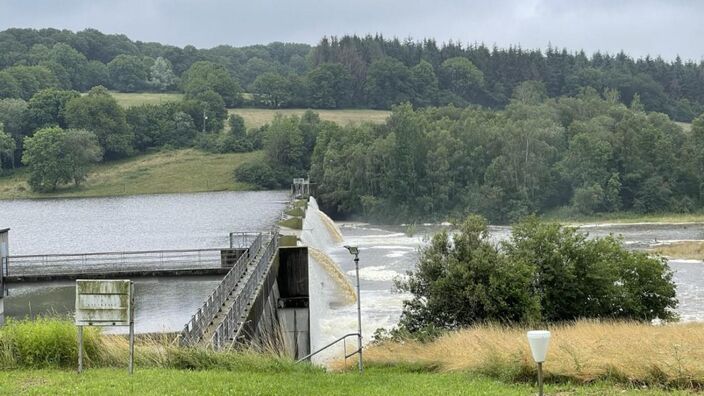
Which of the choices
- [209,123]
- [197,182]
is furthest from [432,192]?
[209,123]

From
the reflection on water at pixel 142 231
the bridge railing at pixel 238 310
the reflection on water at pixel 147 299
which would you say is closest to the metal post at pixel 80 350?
the bridge railing at pixel 238 310

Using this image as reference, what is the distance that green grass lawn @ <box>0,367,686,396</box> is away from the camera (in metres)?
13.9

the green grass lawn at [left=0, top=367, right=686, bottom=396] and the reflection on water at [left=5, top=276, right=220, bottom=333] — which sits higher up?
the green grass lawn at [left=0, top=367, right=686, bottom=396]

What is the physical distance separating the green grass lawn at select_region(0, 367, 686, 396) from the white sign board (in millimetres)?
1043

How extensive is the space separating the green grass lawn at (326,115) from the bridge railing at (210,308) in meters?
128

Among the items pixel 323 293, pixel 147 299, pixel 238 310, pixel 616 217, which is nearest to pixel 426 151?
pixel 616 217

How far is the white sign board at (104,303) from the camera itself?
15141 mm

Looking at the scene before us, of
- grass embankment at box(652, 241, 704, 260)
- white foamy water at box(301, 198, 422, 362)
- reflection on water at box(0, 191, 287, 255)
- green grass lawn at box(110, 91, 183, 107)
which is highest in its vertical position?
green grass lawn at box(110, 91, 183, 107)

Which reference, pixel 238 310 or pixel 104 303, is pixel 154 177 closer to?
pixel 238 310

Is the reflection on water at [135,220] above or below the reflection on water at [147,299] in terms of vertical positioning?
below

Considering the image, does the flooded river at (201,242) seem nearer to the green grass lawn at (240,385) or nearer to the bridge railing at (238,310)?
the bridge railing at (238,310)

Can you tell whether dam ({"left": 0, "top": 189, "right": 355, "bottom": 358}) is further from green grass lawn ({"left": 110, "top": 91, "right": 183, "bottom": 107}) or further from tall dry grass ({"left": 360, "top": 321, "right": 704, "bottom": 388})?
green grass lawn ({"left": 110, "top": 91, "right": 183, "bottom": 107})

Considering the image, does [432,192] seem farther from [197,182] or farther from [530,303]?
[530,303]

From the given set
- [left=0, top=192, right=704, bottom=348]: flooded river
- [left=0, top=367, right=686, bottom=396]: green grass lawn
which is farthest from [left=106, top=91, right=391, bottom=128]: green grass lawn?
[left=0, top=367, right=686, bottom=396]: green grass lawn
